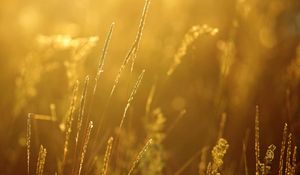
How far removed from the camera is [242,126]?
114 inches

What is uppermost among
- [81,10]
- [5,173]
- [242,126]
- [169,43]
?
[81,10]

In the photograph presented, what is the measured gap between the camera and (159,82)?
3.47 m

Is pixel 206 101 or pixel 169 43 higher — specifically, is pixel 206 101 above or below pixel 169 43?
below

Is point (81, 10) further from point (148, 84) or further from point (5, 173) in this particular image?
point (5, 173)

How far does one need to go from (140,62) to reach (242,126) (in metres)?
0.97

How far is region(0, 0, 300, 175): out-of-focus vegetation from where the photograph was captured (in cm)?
242

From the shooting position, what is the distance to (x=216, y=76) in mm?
3584

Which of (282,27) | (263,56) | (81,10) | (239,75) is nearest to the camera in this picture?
(239,75)

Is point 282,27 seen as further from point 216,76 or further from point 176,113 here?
point 176,113

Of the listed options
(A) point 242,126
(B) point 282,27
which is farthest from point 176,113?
(B) point 282,27

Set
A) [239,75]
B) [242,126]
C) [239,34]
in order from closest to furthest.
Answer: [242,126], [239,75], [239,34]

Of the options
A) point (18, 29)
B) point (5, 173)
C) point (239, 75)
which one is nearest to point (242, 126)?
point (239, 75)

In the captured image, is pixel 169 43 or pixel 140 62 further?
pixel 140 62

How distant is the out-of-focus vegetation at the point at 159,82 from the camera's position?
2420 mm
